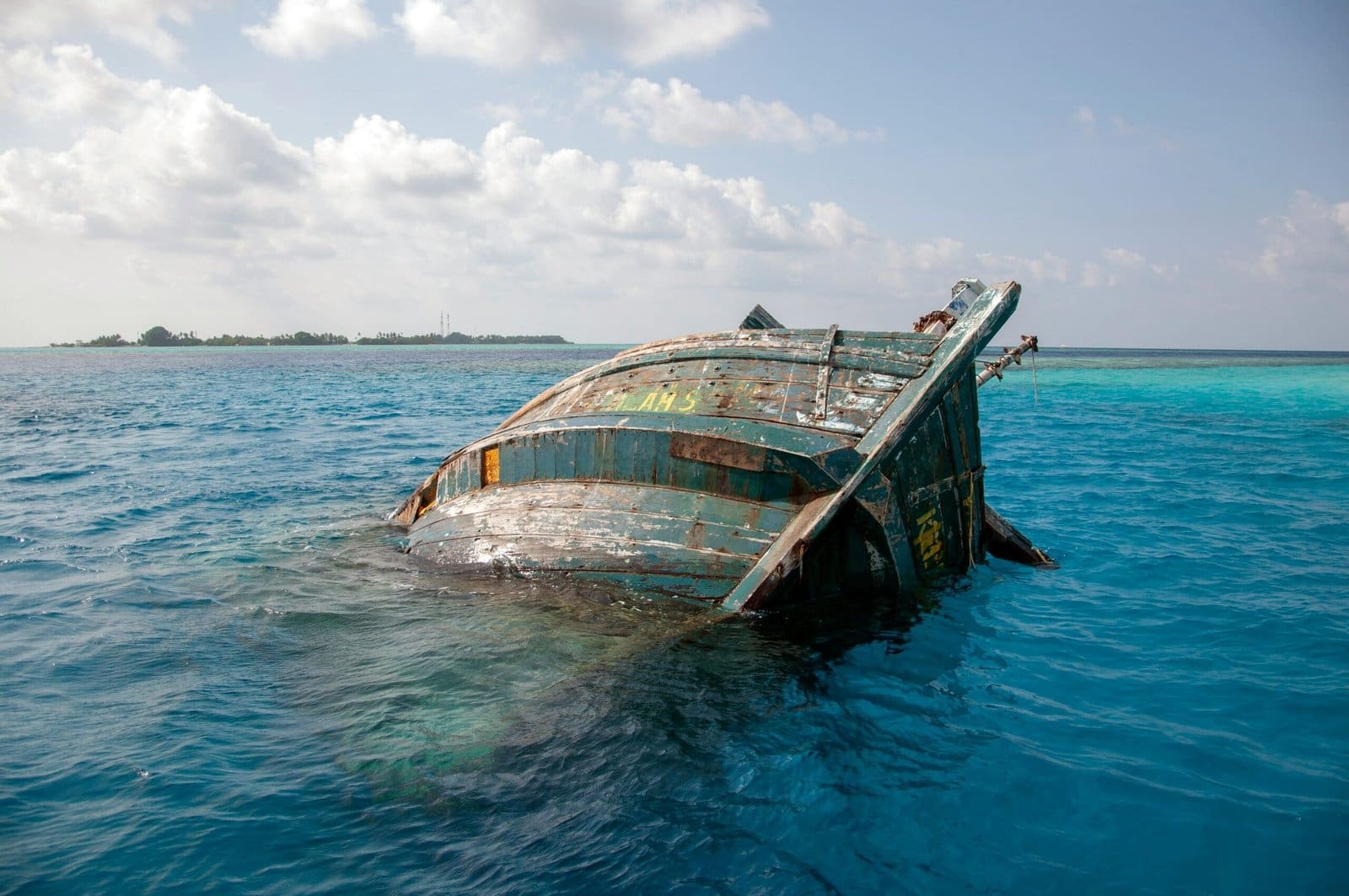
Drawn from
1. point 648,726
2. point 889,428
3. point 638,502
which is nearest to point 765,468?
point 889,428

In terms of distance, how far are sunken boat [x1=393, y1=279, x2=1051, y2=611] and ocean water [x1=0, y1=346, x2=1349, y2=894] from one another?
38 centimetres

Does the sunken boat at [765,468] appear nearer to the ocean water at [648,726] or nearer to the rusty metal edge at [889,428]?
the rusty metal edge at [889,428]

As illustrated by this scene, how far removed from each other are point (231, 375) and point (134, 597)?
54.8m

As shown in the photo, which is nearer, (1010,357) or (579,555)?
(579,555)

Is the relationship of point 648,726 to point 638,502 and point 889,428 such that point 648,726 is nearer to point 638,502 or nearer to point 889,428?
point 638,502

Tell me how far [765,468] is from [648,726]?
7.07 feet

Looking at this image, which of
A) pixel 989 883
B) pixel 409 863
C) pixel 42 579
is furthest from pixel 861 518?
pixel 42 579

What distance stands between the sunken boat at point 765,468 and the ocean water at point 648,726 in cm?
38

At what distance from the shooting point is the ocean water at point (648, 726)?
3689 millimetres

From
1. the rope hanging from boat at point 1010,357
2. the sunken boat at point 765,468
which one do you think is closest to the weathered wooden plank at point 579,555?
the sunken boat at point 765,468

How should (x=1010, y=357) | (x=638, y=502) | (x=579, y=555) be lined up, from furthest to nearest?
(x=1010, y=357) → (x=579, y=555) → (x=638, y=502)

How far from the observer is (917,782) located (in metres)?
4.36

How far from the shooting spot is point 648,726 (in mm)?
4723

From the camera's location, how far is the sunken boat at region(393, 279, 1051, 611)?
602 cm
